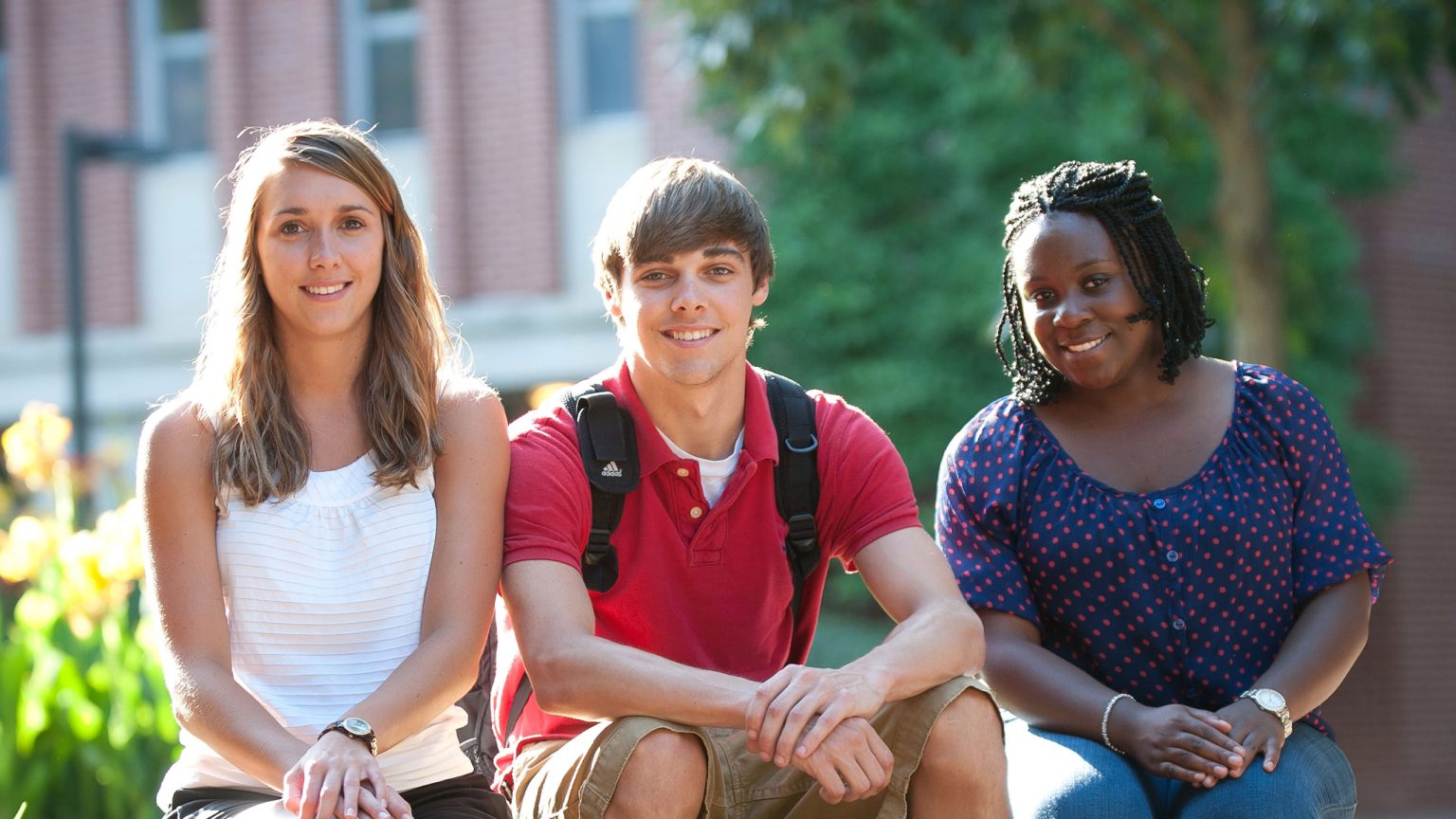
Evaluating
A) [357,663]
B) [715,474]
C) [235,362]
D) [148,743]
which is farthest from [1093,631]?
[148,743]

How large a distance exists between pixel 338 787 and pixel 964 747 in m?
1.07

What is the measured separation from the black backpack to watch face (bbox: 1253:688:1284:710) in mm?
896

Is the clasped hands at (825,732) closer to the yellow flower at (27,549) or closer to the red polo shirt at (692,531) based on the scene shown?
the red polo shirt at (692,531)

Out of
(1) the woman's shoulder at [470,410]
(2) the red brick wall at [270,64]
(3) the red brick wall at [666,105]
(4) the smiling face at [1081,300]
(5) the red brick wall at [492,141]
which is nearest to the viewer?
(1) the woman's shoulder at [470,410]

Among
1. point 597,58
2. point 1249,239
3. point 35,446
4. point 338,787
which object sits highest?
point 597,58

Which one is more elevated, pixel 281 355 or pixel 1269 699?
pixel 281 355

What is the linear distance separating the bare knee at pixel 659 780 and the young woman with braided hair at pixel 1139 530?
2.42 feet

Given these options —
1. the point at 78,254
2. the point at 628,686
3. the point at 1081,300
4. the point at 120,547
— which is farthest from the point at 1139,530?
the point at 78,254

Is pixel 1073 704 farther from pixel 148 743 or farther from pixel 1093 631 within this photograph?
pixel 148 743

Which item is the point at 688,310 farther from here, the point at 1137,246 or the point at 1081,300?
the point at 1137,246

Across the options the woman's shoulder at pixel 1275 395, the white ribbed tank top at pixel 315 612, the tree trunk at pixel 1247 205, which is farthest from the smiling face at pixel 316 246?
the tree trunk at pixel 1247 205

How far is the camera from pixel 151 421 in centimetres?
329

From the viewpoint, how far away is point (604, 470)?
3365mm

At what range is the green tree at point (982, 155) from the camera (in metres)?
7.46
